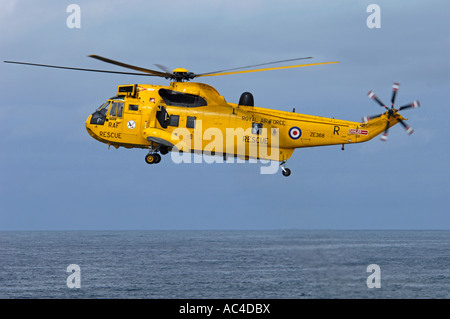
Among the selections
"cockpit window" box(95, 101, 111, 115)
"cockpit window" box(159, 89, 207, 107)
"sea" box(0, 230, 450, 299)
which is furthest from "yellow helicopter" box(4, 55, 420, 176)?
"sea" box(0, 230, 450, 299)

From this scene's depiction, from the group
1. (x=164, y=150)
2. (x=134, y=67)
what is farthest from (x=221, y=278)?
(x=134, y=67)

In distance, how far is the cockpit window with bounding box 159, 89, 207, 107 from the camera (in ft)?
105

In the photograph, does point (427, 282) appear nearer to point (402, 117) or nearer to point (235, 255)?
point (235, 255)

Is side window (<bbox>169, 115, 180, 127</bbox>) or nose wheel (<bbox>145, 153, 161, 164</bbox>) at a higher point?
side window (<bbox>169, 115, 180, 127</bbox>)

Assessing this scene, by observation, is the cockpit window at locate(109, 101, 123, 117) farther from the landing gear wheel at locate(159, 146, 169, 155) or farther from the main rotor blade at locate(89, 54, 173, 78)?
the landing gear wheel at locate(159, 146, 169, 155)

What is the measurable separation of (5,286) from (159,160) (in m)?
65.9

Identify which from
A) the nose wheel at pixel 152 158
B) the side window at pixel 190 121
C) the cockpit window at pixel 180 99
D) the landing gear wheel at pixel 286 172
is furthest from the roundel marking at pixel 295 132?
the nose wheel at pixel 152 158

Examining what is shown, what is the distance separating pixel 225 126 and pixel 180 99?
9.77 ft

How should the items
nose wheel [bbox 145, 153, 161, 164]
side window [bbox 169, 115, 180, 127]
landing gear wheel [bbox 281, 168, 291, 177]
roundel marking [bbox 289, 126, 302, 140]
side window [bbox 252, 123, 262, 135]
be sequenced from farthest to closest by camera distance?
1. nose wheel [bbox 145, 153, 161, 164]
2. side window [bbox 169, 115, 180, 127]
3. roundel marking [bbox 289, 126, 302, 140]
4. side window [bbox 252, 123, 262, 135]
5. landing gear wheel [bbox 281, 168, 291, 177]

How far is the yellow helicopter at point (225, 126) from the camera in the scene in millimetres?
31234

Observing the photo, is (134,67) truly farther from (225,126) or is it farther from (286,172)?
(286,172)

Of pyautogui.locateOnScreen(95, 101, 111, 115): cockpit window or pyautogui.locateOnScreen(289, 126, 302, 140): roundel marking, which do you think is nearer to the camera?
pyautogui.locateOnScreen(289, 126, 302, 140): roundel marking

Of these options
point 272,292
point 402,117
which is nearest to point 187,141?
point 402,117

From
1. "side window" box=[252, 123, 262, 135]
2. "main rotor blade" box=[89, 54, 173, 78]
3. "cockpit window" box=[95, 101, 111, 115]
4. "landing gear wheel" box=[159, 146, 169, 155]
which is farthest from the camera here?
"cockpit window" box=[95, 101, 111, 115]
